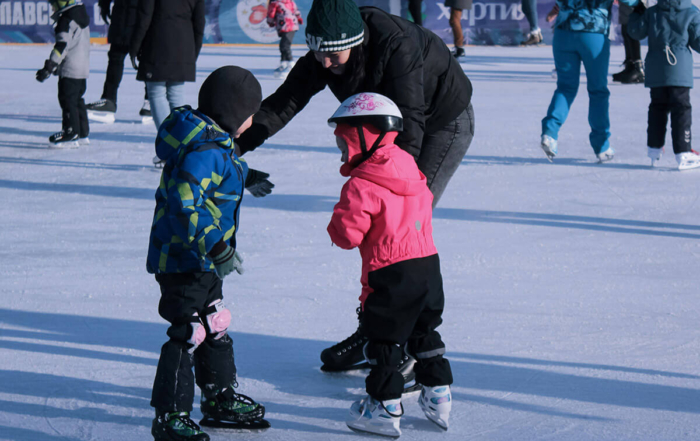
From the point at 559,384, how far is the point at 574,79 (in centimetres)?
407

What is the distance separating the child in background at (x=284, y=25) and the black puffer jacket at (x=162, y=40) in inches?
210

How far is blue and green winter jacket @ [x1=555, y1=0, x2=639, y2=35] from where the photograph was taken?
6156 millimetres

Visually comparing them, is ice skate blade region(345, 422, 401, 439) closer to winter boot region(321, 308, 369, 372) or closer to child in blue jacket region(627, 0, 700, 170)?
winter boot region(321, 308, 369, 372)

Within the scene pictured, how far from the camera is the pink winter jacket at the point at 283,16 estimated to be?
11.8m

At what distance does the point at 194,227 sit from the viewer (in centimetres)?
231

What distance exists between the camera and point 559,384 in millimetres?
2918

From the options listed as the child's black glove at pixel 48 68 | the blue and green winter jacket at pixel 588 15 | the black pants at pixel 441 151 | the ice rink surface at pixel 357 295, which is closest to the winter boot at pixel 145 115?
the ice rink surface at pixel 357 295

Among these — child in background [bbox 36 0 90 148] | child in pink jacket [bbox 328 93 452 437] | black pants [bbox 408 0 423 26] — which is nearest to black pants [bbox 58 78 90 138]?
child in background [bbox 36 0 90 148]

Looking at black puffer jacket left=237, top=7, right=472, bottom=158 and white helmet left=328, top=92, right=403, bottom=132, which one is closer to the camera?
white helmet left=328, top=92, right=403, bottom=132

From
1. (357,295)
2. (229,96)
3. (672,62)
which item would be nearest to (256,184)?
(229,96)

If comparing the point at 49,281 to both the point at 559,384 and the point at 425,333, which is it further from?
the point at 559,384

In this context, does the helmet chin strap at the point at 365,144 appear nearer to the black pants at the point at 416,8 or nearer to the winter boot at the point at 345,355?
the winter boot at the point at 345,355

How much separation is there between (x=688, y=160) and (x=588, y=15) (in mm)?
1354

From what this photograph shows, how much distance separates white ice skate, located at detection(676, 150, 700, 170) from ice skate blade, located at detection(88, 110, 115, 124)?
548 cm
